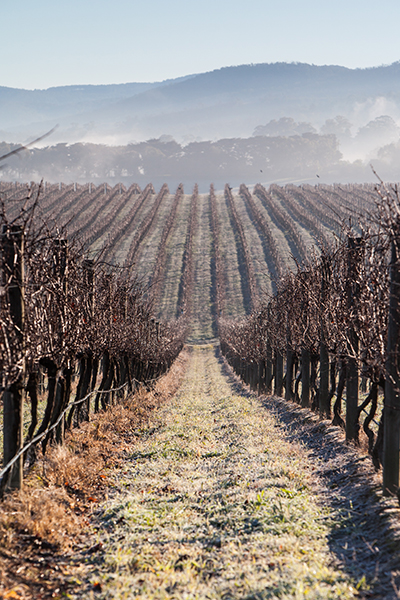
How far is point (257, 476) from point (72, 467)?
291 centimetres

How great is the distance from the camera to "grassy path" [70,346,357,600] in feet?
14.5

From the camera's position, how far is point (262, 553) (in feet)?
16.4

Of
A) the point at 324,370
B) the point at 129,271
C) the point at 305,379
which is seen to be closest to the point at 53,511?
the point at 324,370

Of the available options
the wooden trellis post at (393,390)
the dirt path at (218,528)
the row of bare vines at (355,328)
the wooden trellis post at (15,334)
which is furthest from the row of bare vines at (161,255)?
the wooden trellis post at (393,390)

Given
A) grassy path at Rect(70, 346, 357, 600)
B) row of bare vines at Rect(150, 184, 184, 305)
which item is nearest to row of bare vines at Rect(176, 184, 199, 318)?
row of bare vines at Rect(150, 184, 184, 305)

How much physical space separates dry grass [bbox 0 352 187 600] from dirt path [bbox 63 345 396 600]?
26 centimetres

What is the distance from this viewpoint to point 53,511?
19.2ft

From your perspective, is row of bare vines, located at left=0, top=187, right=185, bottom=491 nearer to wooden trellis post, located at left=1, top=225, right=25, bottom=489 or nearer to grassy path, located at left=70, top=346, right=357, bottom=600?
wooden trellis post, located at left=1, top=225, right=25, bottom=489

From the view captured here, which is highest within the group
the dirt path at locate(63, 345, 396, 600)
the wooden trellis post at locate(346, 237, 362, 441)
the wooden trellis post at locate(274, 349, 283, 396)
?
the wooden trellis post at locate(346, 237, 362, 441)

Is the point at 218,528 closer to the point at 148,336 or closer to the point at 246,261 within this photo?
the point at 148,336

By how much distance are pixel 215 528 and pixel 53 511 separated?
197 cm

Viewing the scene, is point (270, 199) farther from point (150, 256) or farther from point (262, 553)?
point (262, 553)

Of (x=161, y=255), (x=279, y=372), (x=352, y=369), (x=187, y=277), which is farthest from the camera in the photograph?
(x=161, y=255)

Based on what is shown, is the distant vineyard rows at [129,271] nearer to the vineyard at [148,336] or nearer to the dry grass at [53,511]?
the vineyard at [148,336]
